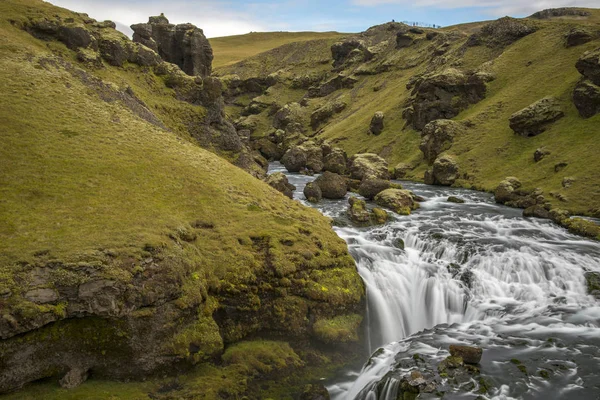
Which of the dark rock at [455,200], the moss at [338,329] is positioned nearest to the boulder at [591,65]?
the dark rock at [455,200]

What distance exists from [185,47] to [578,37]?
7286 cm

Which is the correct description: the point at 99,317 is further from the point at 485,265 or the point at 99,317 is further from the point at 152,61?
the point at 152,61

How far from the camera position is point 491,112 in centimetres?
7388

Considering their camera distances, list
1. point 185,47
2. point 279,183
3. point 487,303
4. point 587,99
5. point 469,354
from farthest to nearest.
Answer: point 185,47, point 587,99, point 279,183, point 487,303, point 469,354

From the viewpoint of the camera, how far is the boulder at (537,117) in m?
59.8

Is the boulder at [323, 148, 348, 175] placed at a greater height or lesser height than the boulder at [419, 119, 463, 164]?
lesser

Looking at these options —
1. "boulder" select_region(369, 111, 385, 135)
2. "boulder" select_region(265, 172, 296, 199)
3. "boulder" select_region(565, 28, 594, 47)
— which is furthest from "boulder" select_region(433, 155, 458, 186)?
"boulder" select_region(565, 28, 594, 47)

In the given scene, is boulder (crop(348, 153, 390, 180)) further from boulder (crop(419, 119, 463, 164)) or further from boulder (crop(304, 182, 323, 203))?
boulder (crop(304, 182, 323, 203))

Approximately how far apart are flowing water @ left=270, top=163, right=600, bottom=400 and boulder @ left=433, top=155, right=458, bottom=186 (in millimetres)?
23793

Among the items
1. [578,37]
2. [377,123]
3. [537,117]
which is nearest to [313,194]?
[537,117]

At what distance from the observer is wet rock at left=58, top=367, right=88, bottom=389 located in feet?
47.1

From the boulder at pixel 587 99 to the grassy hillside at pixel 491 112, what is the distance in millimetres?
1141

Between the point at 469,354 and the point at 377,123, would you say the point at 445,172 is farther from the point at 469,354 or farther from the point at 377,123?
the point at 469,354

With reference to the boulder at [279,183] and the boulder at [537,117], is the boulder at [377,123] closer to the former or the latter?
the boulder at [537,117]
